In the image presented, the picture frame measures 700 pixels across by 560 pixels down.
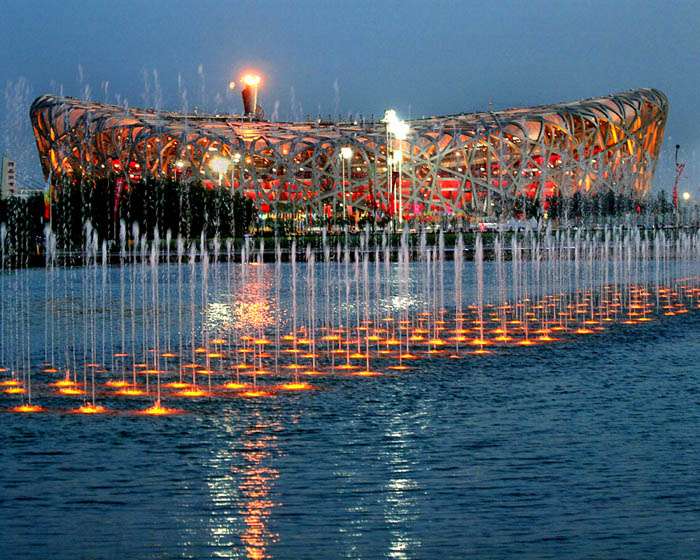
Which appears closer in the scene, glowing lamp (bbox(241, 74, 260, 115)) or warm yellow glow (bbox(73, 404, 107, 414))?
warm yellow glow (bbox(73, 404, 107, 414))

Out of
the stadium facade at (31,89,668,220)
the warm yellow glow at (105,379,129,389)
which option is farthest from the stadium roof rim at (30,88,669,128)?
the warm yellow glow at (105,379,129,389)

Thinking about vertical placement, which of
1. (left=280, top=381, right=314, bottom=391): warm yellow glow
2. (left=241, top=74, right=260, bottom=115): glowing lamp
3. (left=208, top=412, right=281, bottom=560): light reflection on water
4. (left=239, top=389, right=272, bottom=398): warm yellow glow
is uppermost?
(left=241, top=74, right=260, bottom=115): glowing lamp

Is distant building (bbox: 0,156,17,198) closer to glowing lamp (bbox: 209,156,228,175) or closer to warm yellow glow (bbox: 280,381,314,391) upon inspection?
glowing lamp (bbox: 209,156,228,175)

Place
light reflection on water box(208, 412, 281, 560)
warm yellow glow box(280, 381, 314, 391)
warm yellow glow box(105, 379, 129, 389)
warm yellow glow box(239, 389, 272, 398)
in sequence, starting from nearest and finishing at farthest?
light reflection on water box(208, 412, 281, 560) < warm yellow glow box(239, 389, 272, 398) < warm yellow glow box(280, 381, 314, 391) < warm yellow glow box(105, 379, 129, 389)

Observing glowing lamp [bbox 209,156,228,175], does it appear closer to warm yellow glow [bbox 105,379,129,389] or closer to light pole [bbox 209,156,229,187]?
light pole [bbox 209,156,229,187]

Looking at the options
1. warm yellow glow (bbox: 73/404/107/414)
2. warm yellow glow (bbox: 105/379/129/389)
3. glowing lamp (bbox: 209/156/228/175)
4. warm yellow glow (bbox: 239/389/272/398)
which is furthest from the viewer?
glowing lamp (bbox: 209/156/228/175)

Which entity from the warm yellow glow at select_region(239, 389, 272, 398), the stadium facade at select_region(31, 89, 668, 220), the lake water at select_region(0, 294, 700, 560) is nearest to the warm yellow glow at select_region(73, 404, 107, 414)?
the lake water at select_region(0, 294, 700, 560)

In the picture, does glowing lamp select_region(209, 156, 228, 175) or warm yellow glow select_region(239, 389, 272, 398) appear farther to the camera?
glowing lamp select_region(209, 156, 228, 175)

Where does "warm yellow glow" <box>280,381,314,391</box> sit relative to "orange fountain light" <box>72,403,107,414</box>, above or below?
above

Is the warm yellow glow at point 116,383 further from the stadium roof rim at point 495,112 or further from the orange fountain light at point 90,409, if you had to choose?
the stadium roof rim at point 495,112

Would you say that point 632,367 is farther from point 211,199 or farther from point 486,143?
point 486,143

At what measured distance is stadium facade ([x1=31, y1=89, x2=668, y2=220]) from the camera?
3201 inches

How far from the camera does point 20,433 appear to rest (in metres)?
10.1

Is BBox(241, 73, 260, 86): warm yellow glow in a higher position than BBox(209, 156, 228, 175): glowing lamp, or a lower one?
higher
